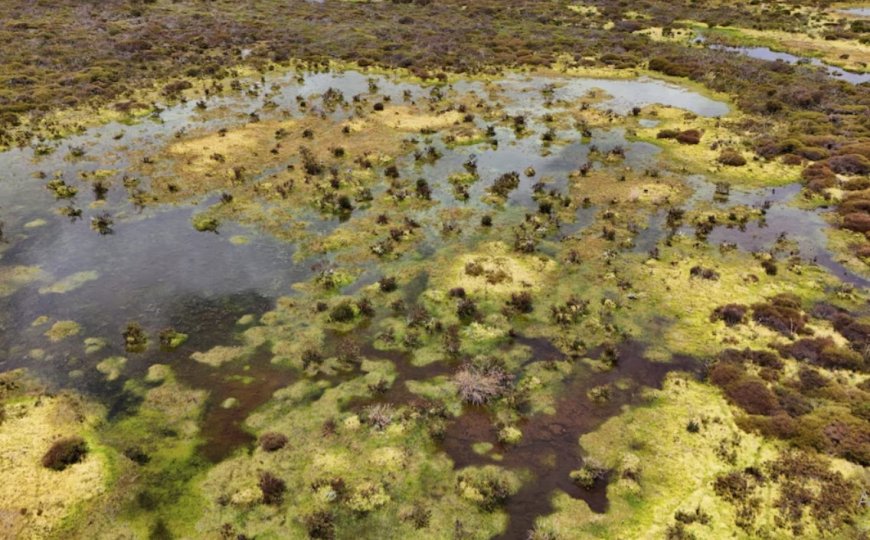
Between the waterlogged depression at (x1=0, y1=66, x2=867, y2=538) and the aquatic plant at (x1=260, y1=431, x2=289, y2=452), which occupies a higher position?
the waterlogged depression at (x1=0, y1=66, x2=867, y2=538)

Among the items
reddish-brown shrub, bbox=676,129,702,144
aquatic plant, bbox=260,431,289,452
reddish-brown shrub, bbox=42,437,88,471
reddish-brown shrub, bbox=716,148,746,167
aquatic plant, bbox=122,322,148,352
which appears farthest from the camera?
reddish-brown shrub, bbox=676,129,702,144

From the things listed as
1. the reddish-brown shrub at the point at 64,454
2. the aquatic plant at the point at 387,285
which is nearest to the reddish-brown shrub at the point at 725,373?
the aquatic plant at the point at 387,285

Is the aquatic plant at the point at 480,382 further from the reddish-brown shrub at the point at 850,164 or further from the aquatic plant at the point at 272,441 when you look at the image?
the reddish-brown shrub at the point at 850,164

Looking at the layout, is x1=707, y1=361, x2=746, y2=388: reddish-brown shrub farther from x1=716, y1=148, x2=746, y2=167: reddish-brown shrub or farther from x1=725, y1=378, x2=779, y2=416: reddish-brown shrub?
x1=716, y1=148, x2=746, y2=167: reddish-brown shrub

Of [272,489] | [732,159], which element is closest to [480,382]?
[272,489]

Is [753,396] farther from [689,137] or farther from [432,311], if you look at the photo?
[689,137]

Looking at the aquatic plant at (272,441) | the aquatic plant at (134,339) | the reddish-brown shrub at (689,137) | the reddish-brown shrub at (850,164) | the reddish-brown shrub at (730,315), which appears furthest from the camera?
the reddish-brown shrub at (689,137)

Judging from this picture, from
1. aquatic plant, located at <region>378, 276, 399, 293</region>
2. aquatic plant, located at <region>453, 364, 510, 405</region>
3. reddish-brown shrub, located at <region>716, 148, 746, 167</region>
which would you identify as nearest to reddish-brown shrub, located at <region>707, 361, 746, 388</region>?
aquatic plant, located at <region>453, 364, 510, 405</region>

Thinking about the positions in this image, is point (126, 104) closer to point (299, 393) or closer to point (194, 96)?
point (194, 96)
